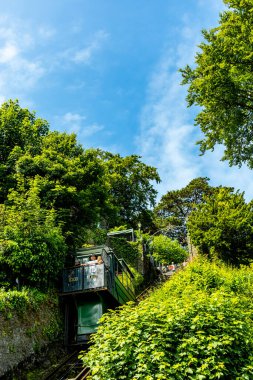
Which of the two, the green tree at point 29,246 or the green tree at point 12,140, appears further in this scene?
the green tree at point 12,140

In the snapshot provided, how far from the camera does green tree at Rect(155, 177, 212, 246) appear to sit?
58031mm

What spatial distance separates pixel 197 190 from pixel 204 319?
51.7 m

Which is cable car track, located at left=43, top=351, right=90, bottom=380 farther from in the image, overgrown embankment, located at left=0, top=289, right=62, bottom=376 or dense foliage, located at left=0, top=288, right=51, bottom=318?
dense foliage, located at left=0, top=288, right=51, bottom=318

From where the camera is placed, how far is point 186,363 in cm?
686

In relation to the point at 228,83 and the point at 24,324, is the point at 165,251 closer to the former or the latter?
the point at 228,83

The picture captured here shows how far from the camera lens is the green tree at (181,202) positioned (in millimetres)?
58031

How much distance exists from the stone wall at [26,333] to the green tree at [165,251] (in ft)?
84.0

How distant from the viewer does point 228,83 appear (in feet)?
66.7

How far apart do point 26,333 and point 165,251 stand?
98.8 ft

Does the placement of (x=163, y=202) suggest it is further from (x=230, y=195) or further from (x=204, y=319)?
(x=204, y=319)

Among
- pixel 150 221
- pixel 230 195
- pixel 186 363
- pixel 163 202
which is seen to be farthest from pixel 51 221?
pixel 163 202

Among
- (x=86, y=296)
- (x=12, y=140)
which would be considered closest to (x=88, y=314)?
(x=86, y=296)

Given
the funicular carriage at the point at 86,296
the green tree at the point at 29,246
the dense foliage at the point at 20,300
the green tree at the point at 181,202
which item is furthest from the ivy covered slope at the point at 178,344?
the green tree at the point at 181,202

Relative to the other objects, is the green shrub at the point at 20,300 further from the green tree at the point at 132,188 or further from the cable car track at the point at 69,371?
the green tree at the point at 132,188
